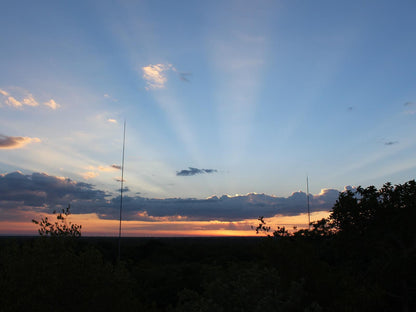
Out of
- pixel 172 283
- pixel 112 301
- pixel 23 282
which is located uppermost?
pixel 23 282

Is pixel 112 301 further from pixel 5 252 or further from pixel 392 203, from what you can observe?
pixel 392 203

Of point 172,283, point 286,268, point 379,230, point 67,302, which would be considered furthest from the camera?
point 172,283

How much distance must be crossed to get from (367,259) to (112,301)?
16.7 meters

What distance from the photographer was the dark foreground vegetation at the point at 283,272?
1341cm

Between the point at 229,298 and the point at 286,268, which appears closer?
the point at 229,298

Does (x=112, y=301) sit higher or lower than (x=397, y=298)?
higher

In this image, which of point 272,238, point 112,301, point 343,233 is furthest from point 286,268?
point 112,301

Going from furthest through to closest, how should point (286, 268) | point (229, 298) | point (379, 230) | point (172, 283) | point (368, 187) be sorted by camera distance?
point (172, 283), point (368, 187), point (379, 230), point (286, 268), point (229, 298)

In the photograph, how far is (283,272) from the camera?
21.3 m

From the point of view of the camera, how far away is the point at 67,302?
13.3 metres

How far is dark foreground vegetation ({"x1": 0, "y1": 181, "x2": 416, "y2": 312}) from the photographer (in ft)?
44.0

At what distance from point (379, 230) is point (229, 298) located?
Result: 514 inches

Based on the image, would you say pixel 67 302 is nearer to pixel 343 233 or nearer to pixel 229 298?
pixel 229 298

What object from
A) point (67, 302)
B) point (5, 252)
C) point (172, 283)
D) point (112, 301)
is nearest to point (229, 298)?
point (112, 301)
